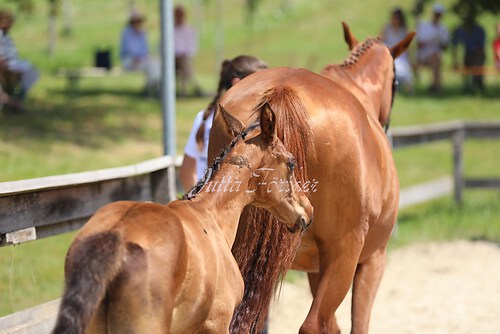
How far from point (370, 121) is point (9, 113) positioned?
8957 millimetres

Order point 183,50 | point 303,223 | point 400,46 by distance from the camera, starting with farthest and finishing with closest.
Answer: point 183,50, point 400,46, point 303,223

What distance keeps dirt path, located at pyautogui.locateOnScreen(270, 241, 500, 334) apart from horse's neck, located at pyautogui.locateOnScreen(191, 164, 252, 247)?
285 cm

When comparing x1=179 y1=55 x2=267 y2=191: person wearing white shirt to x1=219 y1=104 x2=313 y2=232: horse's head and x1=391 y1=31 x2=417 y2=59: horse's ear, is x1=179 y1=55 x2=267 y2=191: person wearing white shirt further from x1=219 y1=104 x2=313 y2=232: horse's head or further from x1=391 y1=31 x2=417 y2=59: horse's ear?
x1=219 y1=104 x2=313 y2=232: horse's head

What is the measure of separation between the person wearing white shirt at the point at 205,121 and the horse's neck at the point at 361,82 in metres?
0.53

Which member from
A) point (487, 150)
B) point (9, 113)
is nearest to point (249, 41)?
point (487, 150)

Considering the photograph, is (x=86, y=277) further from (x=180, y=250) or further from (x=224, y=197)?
(x=224, y=197)

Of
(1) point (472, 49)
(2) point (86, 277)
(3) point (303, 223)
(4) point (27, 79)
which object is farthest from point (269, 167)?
(1) point (472, 49)

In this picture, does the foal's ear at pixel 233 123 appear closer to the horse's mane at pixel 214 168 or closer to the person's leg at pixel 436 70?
the horse's mane at pixel 214 168

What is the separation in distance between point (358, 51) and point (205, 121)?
1189 mm

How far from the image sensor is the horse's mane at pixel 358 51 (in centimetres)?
→ 539

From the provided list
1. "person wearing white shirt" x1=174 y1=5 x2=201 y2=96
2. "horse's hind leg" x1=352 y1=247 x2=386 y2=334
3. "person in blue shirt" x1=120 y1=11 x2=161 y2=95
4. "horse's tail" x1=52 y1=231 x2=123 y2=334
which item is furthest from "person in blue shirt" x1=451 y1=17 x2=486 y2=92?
"horse's tail" x1=52 y1=231 x2=123 y2=334

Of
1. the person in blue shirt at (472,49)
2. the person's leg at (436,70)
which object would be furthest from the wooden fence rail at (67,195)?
the person in blue shirt at (472,49)

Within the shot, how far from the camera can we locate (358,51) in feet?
18.1

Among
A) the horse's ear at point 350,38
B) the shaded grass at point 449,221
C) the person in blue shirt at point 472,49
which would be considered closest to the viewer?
the horse's ear at point 350,38
